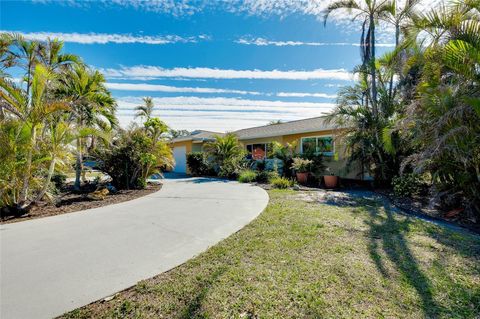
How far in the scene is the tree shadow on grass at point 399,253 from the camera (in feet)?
8.12

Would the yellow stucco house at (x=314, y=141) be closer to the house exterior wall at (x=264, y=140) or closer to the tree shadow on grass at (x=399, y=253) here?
the house exterior wall at (x=264, y=140)

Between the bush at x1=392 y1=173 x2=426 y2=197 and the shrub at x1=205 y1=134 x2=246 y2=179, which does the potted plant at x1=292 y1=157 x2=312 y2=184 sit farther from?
the bush at x1=392 y1=173 x2=426 y2=197

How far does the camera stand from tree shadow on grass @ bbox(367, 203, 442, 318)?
247cm

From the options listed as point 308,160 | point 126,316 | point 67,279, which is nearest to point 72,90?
point 67,279

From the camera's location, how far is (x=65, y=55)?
384 inches

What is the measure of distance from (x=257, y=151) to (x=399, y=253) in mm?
13696

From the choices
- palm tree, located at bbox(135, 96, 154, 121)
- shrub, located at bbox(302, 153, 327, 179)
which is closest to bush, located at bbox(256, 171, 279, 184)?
shrub, located at bbox(302, 153, 327, 179)

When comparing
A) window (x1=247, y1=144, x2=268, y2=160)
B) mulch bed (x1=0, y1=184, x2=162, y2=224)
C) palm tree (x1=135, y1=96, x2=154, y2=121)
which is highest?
palm tree (x1=135, y1=96, x2=154, y2=121)

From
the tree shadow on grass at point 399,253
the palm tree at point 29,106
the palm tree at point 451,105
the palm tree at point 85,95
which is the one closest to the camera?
the tree shadow on grass at point 399,253

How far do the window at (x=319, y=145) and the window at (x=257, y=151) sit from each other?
3.47 meters

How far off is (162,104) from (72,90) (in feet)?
41.2

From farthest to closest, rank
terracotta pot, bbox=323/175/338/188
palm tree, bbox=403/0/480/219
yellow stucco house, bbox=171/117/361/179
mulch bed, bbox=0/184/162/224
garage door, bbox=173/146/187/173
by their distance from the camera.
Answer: garage door, bbox=173/146/187/173
yellow stucco house, bbox=171/117/361/179
terracotta pot, bbox=323/175/338/188
mulch bed, bbox=0/184/162/224
palm tree, bbox=403/0/480/219

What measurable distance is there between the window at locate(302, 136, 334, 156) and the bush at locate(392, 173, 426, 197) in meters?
4.73

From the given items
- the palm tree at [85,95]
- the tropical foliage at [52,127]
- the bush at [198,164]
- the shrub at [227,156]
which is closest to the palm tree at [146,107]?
the bush at [198,164]
